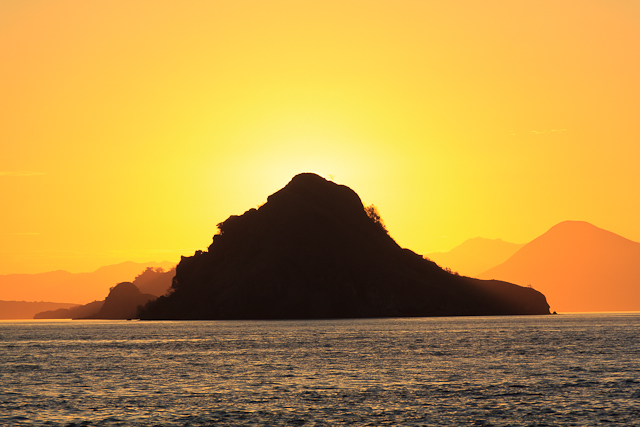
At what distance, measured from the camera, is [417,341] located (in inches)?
5645

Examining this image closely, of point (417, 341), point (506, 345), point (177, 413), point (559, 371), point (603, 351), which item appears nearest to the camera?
point (177, 413)

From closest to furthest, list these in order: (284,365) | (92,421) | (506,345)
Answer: (92,421) < (284,365) < (506,345)

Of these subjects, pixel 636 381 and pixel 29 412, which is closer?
pixel 29 412

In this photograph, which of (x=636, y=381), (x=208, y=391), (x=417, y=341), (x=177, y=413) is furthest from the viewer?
(x=417, y=341)

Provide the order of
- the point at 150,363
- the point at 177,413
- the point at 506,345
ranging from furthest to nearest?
the point at 506,345 < the point at 150,363 < the point at 177,413

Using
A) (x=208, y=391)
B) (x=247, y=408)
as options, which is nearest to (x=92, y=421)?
(x=247, y=408)

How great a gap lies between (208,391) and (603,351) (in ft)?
246

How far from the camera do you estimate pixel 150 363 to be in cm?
9906

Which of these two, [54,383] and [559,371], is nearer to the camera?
[54,383]

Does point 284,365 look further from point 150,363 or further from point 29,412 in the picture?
point 29,412

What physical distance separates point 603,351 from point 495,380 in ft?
159

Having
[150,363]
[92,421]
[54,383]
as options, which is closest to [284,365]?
[150,363]

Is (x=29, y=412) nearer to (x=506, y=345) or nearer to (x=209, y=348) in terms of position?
(x=209, y=348)

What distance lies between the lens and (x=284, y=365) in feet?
300
